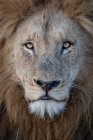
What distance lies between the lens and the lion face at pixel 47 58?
3.65 meters

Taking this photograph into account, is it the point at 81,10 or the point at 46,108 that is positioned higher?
the point at 81,10

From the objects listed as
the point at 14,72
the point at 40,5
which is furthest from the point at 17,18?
the point at 14,72

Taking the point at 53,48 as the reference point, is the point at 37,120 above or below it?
below

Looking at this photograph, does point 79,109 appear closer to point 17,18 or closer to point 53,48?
point 53,48

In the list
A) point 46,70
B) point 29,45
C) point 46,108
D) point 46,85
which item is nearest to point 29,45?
point 29,45

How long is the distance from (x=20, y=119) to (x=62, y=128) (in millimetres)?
→ 414

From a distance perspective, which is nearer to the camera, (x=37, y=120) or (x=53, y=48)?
(x=53, y=48)

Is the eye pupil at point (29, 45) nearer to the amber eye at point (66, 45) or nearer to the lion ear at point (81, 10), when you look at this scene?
the amber eye at point (66, 45)

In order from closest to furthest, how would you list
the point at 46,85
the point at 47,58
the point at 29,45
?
the point at 46,85 < the point at 47,58 < the point at 29,45

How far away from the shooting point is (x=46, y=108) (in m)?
3.83

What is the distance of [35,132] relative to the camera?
4164 millimetres

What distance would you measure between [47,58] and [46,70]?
135mm

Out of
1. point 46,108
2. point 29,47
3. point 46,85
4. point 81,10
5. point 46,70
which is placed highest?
point 81,10

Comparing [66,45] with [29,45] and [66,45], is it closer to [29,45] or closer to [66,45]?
[66,45]
